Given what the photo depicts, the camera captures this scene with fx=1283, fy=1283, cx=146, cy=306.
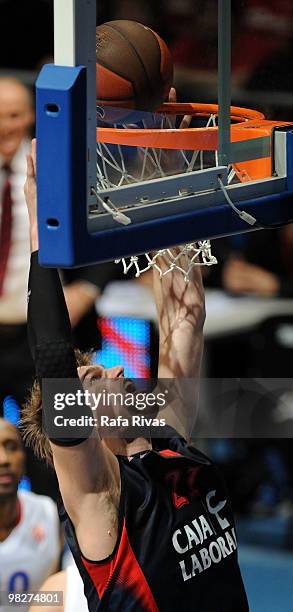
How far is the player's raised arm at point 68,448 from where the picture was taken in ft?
8.71

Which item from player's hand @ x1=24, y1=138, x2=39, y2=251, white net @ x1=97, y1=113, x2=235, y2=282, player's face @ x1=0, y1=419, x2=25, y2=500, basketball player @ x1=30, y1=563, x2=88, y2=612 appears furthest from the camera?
player's face @ x1=0, y1=419, x2=25, y2=500

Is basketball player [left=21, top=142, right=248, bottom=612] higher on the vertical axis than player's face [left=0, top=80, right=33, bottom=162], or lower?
lower

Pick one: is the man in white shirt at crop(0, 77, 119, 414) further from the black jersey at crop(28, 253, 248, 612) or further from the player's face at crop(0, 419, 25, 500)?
the black jersey at crop(28, 253, 248, 612)

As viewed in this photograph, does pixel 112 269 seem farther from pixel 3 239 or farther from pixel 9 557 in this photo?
pixel 9 557

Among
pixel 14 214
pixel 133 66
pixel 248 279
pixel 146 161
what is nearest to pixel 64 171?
pixel 146 161

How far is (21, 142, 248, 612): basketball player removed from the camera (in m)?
2.73

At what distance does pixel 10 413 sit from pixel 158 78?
5.09 ft

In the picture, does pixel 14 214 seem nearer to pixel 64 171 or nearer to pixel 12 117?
pixel 12 117

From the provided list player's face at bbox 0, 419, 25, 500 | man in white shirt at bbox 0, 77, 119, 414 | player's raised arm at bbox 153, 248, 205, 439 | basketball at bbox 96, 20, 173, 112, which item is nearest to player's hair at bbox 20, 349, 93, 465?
player's raised arm at bbox 153, 248, 205, 439

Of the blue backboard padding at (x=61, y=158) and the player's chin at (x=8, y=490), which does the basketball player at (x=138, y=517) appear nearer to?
the blue backboard padding at (x=61, y=158)

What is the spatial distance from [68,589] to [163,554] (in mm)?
962

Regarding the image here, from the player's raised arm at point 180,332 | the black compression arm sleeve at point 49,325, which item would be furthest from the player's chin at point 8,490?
the black compression arm sleeve at point 49,325

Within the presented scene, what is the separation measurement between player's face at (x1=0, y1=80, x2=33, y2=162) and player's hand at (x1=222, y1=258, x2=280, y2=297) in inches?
30.8

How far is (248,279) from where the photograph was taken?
165 inches
